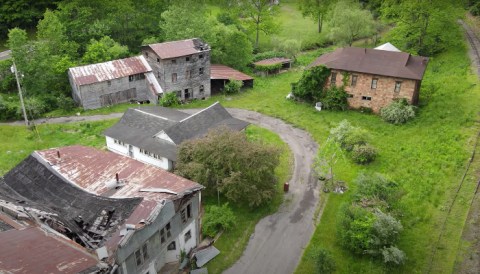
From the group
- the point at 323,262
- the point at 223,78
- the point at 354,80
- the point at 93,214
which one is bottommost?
the point at 323,262

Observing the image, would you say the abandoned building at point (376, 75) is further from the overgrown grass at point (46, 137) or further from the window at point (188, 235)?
the window at point (188, 235)

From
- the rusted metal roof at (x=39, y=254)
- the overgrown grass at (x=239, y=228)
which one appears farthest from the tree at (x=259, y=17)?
the rusted metal roof at (x=39, y=254)

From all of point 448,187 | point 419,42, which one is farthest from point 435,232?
point 419,42

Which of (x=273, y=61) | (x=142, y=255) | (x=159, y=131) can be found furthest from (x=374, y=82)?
(x=142, y=255)

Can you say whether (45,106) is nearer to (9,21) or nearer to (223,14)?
(9,21)

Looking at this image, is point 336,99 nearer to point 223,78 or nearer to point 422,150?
point 422,150

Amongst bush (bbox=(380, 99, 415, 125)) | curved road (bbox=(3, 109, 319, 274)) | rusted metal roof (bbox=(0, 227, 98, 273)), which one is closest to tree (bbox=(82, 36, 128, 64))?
curved road (bbox=(3, 109, 319, 274))
